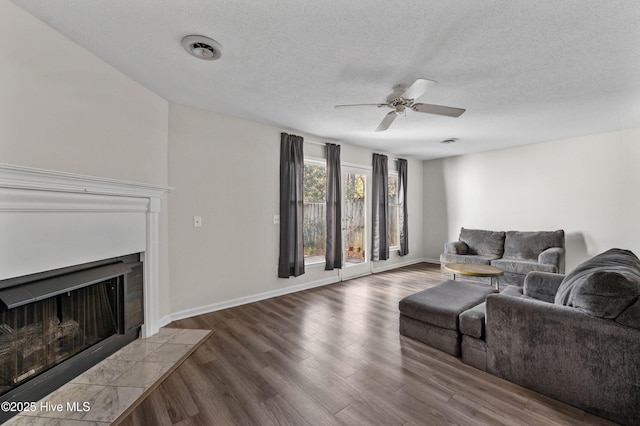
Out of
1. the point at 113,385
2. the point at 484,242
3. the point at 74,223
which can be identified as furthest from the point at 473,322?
the point at 484,242

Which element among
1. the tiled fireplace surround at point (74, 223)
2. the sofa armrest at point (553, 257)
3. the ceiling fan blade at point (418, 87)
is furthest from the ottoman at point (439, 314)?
the tiled fireplace surround at point (74, 223)

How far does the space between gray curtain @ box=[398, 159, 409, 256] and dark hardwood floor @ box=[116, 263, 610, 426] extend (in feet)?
10.7

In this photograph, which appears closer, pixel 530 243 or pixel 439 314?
pixel 439 314

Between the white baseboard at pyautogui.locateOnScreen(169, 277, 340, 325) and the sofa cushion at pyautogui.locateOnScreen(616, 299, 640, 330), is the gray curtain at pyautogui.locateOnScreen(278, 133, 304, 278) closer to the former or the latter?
the white baseboard at pyautogui.locateOnScreen(169, 277, 340, 325)

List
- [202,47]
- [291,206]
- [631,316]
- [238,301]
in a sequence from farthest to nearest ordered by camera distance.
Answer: [291,206] < [238,301] < [202,47] < [631,316]

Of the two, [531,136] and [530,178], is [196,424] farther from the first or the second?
[530,178]

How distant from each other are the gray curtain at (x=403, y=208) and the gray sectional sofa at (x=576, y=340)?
12.4ft

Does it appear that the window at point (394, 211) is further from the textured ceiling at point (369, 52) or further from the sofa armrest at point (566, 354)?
the sofa armrest at point (566, 354)

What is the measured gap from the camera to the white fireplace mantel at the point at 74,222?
161cm

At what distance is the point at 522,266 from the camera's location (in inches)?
165

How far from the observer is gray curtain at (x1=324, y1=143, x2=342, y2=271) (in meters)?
4.55

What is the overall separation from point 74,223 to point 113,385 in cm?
125

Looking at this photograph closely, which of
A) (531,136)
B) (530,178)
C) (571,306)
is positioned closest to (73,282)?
(571,306)

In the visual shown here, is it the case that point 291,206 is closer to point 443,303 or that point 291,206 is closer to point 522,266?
point 443,303
